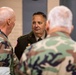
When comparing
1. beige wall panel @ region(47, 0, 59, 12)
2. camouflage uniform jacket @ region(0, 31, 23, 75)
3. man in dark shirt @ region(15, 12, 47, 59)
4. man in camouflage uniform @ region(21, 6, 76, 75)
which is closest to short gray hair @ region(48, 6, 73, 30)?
man in camouflage uniform @ region(21, 6, 76, 75)

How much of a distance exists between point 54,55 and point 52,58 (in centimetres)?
2

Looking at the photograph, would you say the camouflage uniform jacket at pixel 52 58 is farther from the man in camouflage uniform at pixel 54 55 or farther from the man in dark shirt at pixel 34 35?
the man in dark shirt at pixel 34 35

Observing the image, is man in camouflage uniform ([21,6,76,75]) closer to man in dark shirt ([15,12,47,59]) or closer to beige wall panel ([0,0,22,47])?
man in dark shirt ([15,12,47,59])

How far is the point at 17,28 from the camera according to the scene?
4523 millimetres

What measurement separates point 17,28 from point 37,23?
1375mm

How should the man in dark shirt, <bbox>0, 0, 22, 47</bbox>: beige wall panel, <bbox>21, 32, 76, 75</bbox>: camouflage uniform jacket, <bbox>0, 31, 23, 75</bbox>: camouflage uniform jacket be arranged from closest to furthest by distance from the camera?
<bbox>21, 32, 76, 75</bbox>: camouflage uniform jacket
<bbox>0, 31, 23, 75</bbox>: camouflage uniform jacket
the man in dark shirt
<bbox>0, 0, 22, 47</bbox>: beige wall panel

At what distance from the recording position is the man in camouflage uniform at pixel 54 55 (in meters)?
1.66

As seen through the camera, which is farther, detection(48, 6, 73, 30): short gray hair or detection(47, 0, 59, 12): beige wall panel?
detection(47, 0, 59, 12): beige wall panel

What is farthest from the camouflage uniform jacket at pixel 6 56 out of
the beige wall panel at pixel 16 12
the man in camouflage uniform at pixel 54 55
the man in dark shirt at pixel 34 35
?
the beige wall panel at pixel 16 12

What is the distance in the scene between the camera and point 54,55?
1.67 metres

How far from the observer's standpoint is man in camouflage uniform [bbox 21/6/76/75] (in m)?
1.66

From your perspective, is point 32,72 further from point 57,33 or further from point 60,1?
point 60,1

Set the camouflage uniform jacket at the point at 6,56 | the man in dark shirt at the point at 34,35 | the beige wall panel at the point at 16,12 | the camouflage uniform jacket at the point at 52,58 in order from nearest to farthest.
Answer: the camouflage uniform jacket at the point at 52,58
the camouflage uniform jacket at the point at 6,56
the man in dark shirt at the point at 34,35
the beige wall panel at the point at 16,12

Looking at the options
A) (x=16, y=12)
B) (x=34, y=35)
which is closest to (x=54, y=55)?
(x=34, y=35)
